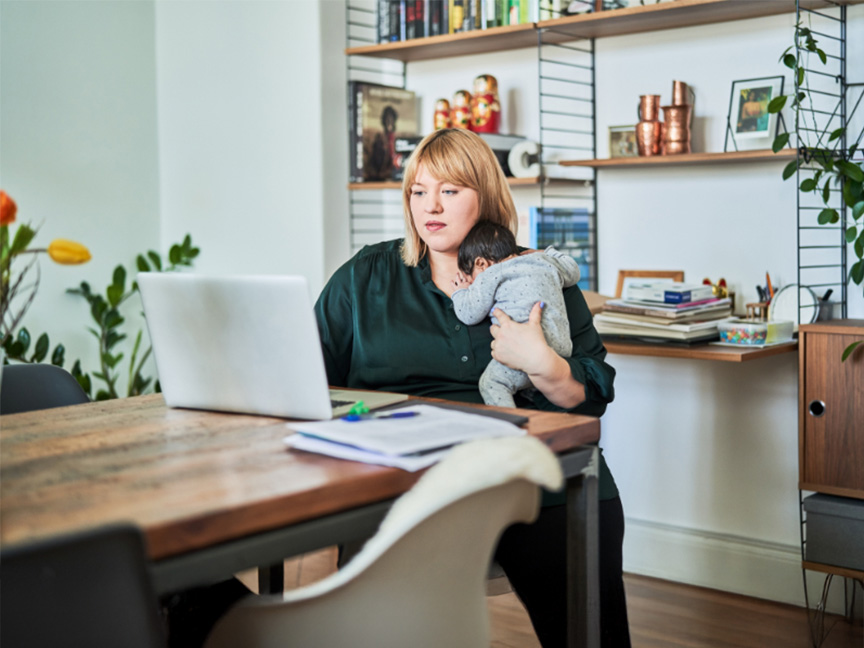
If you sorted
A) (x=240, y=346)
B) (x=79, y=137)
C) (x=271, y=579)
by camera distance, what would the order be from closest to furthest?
(x=240, y=346) < (x=271, y=579) < (x=79, y=137)

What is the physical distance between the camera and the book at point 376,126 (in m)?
3.51

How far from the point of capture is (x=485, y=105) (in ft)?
11.0

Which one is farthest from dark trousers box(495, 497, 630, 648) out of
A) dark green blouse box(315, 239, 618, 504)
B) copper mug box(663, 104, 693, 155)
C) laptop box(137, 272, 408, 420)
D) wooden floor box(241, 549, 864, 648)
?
copper mug box(663, 104, 693, 155)

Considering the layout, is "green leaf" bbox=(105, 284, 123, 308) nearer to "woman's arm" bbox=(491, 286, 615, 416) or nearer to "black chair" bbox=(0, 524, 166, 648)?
"woman's arm" bbox=(491, 286, 615, 416)

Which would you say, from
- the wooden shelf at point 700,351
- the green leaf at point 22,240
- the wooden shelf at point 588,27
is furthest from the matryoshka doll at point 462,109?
the green leaf at point 22,240

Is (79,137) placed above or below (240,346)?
above

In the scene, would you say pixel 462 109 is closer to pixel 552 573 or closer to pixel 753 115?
pixel 753 115

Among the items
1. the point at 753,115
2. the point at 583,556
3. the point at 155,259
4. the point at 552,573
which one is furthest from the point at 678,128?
the point at 155,259

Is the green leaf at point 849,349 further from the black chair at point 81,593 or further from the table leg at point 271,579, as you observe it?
the black chair at point 81,593

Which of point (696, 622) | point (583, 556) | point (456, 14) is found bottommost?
point (696, 622)

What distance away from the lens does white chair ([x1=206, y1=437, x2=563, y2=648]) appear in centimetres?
100

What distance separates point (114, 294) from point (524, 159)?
65.6 inches

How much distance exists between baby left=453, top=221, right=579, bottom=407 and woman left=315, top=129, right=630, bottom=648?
46 mm

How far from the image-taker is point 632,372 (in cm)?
331
